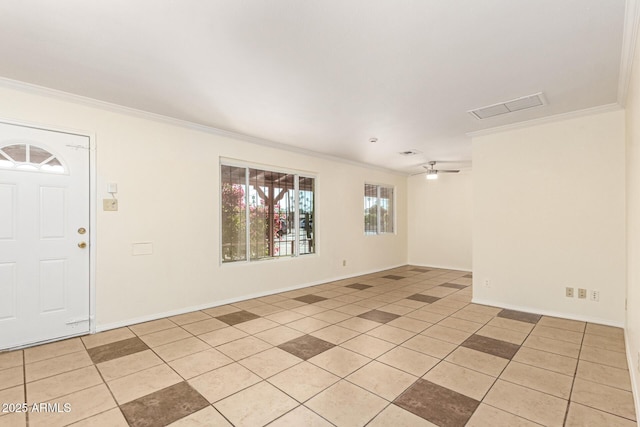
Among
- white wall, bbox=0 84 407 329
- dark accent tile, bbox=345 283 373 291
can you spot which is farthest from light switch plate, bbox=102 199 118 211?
dark accent tile, bbox=345 283 373 291

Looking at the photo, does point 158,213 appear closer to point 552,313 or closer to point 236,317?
point 236,317

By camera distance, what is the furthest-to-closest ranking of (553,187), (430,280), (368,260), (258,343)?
(368,260) < (430,280) < (553,187) < (258,343)

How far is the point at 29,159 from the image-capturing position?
3033 millimetres

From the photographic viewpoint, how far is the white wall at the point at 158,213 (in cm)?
340

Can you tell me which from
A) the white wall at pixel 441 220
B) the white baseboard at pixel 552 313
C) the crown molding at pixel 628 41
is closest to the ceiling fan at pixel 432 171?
the white wall at pixel 441 220

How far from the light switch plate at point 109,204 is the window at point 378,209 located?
16.0 ft

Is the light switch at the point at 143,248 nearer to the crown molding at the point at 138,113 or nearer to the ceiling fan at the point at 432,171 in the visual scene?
the crown molding at the point at 138,113

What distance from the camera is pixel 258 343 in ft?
10.1

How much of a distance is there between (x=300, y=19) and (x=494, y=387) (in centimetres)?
293

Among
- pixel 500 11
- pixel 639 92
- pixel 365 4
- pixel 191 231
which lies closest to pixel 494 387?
pixel 639 92

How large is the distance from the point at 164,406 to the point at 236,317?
72.5 inches

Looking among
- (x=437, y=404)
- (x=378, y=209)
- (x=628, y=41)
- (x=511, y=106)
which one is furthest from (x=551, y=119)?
(x=378, y=209)

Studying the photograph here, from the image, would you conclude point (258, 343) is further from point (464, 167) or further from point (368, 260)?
point (464, 167)

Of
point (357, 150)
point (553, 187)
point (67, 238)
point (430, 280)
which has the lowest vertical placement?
point (430, 280)
